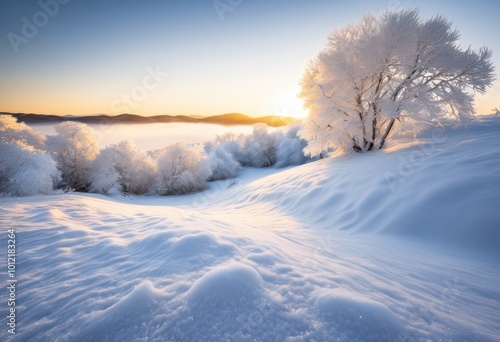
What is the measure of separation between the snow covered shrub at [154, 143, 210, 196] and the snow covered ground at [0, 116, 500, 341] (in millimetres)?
12940

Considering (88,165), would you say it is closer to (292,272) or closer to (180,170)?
(180,170)

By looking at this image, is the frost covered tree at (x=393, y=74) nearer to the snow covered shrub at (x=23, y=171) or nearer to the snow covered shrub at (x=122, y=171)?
the snow covered shrub at (x=23, y=171)

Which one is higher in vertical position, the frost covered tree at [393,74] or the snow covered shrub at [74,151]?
the frost covered tree at [393,74]

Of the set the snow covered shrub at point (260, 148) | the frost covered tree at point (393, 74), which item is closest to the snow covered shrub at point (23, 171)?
the frost covered tree at point (393, 74)

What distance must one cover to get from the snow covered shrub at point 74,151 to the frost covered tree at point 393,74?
15940 millimetres

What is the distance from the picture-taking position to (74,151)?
14.1 metres

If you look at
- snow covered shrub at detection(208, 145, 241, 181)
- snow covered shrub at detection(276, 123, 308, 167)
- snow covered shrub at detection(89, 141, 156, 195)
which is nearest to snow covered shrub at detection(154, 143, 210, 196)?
snow covered shrub at detection(89, 141, 156, 195)

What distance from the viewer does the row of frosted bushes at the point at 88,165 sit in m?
9.05

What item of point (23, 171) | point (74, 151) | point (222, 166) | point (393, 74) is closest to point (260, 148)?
point (222, 166)

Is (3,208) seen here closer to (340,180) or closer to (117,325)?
(117,325)

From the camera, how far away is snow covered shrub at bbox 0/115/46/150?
9.99 metres

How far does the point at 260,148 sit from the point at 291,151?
213 inches

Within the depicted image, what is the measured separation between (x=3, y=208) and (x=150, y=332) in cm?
560

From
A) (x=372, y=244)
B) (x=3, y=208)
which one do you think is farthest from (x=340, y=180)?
(x=3, y=208)
